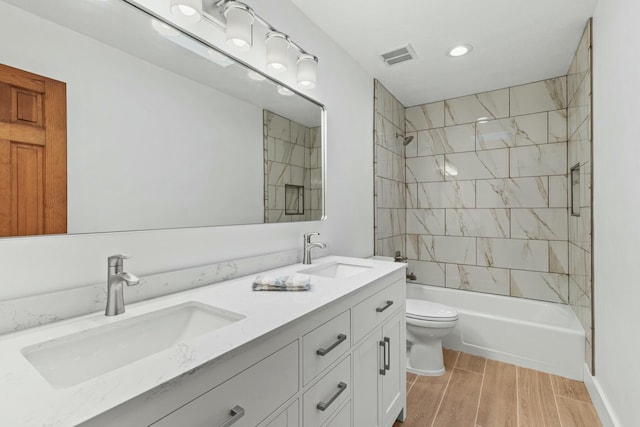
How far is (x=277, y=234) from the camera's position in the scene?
1687 mm

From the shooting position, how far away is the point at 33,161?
2.75 feet

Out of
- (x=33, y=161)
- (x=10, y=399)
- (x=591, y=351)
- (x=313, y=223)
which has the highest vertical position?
(x=33, y=161)

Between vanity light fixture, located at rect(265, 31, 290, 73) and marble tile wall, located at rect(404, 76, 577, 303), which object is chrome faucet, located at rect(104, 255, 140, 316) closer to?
vanity light fixture, located at rect(265, 31, 290, 73)

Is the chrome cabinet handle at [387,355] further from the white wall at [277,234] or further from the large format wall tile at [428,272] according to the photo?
the large format wall tile at [428,272]

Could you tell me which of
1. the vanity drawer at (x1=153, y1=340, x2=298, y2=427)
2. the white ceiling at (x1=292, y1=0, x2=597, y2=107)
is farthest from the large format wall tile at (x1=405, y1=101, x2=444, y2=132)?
the vanity drawer at (x1=153, y1=340, x2=298, y2=427)

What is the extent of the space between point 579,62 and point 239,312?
2816mm

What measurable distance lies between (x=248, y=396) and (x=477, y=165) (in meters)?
3.09

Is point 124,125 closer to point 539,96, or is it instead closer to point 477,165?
point 477,165

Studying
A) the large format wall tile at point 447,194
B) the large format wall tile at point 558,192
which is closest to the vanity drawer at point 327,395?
the large format wall tile at point 447,194

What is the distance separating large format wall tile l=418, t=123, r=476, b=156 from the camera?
315 centimetres

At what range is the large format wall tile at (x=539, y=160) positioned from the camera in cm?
275

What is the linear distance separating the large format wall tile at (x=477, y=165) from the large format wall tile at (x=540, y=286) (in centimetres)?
96

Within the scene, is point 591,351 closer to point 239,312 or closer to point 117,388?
point 239,312
